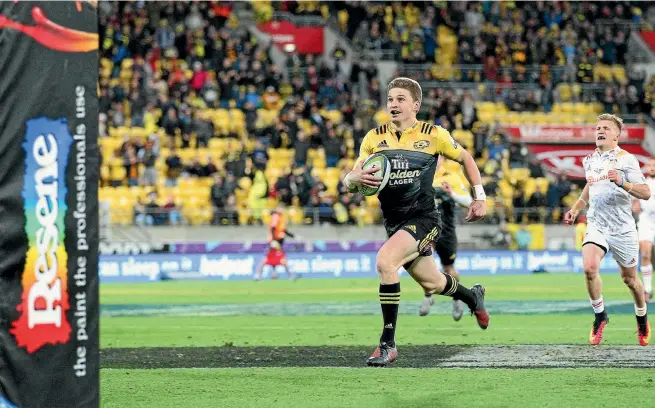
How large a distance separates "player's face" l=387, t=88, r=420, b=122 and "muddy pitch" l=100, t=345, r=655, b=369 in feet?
7.78

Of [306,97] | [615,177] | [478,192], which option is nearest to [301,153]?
[306,97]

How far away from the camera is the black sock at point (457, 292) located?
35.6 ft

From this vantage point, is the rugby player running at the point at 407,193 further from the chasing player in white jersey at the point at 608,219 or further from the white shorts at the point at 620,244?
the white shorts at the point at 620,244

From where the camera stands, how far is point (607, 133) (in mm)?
12625

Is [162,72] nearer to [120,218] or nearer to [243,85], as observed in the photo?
[243,85]

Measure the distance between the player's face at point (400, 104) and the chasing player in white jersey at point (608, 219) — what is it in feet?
10.5

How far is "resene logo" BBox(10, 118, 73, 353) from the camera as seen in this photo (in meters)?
6.21

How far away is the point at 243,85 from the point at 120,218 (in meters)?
8.24

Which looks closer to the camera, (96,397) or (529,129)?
(96,397)

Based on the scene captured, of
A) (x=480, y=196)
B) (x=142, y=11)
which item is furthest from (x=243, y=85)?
(x=480, y=196)

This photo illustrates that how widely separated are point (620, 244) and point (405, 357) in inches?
121

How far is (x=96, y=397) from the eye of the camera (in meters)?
6.41

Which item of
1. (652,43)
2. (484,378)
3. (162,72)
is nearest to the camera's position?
(484,378)

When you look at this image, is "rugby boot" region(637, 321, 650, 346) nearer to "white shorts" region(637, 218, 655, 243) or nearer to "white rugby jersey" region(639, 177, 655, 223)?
"white shorts" region(637, 218, 655, 243)
